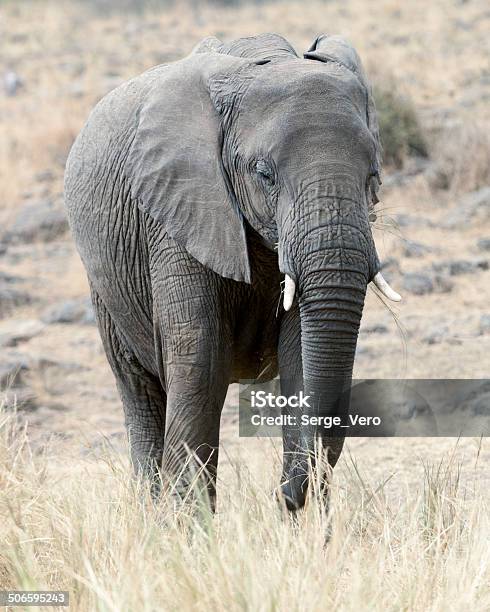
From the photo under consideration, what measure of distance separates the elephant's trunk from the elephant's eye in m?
0.22

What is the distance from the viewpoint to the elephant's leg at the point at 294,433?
495cm

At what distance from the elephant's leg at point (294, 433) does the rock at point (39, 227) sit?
8.91 metres

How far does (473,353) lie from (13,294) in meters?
4.47

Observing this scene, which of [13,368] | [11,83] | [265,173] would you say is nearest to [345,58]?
[265,173]

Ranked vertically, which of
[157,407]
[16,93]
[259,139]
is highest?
[259,139]

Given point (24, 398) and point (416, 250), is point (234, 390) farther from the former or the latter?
point (416, 250)

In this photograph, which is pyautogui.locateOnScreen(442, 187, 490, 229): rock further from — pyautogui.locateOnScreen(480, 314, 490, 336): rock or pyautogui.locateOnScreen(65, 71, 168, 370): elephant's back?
pyautogui.locateOnScreen(65, 71, 168, 370): elephant's back

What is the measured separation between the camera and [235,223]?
4887mm

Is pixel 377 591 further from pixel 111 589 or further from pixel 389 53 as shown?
pixel 389 53

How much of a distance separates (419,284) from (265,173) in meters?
6.40

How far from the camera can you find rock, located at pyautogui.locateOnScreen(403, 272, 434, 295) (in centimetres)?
1093

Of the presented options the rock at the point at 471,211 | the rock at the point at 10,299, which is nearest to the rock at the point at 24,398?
the rock at the point at 10,299

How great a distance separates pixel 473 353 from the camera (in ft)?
30.6

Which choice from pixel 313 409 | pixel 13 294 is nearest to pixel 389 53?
pixel 13 294
